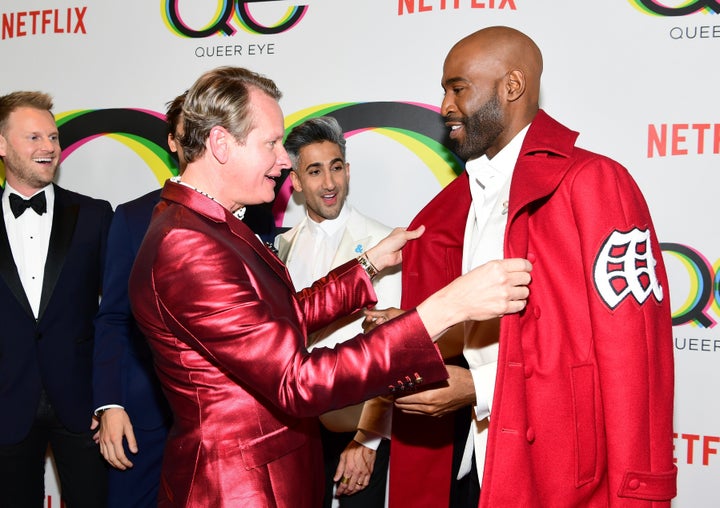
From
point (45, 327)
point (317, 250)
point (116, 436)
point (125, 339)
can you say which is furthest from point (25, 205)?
point (317, 250)

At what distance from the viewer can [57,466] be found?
2867 mm

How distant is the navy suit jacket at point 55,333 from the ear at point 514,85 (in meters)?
1.86

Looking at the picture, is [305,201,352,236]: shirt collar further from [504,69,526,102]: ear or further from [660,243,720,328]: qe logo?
[660,243,720,328]: qe logo

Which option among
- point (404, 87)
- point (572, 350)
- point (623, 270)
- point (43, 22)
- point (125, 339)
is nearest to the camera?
point (623, 270)

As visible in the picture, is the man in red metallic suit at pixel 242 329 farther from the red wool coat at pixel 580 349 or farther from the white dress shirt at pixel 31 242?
the white dress shirt at pixel 31 242

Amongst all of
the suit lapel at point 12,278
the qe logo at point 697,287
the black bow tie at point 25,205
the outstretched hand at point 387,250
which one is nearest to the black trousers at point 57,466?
the suit lapel at point 12,278

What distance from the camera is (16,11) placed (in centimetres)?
380

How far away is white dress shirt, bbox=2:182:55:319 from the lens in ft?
9.61

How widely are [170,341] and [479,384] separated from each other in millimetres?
778

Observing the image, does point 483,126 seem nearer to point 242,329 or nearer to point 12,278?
point 242,329

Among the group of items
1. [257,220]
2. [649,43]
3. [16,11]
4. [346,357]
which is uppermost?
[16,11]

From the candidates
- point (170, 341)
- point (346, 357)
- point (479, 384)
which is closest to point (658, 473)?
point (479, 384)

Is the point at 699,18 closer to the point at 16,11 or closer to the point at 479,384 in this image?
the point at 479,384

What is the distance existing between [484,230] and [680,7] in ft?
4.78
